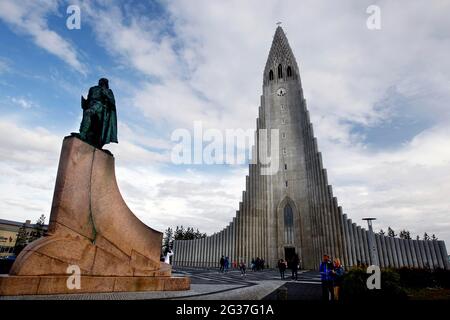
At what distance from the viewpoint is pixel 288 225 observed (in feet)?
103

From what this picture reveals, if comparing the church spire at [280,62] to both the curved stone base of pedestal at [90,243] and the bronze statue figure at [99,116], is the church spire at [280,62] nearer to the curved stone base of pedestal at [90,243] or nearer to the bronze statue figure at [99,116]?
the bronze statue figure at [99,116]

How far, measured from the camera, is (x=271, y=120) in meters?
36.5

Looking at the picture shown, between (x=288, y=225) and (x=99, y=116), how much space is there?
27901 mm

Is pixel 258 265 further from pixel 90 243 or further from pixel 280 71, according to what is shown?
pixel 280 71

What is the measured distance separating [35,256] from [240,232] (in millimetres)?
28259

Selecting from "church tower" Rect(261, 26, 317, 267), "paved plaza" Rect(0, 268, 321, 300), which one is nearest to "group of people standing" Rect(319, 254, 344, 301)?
"paved plaza" Rect(0, 268, 321, 300)

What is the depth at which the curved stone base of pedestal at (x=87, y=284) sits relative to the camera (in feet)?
15.4

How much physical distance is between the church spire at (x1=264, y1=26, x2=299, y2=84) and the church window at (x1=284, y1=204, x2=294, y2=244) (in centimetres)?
1929

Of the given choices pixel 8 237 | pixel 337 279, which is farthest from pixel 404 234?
pixel 8 237

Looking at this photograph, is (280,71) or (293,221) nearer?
(293,221)

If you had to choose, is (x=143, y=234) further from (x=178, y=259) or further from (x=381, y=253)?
(x=178, y=259)

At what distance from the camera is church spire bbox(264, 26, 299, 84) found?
39031mm
